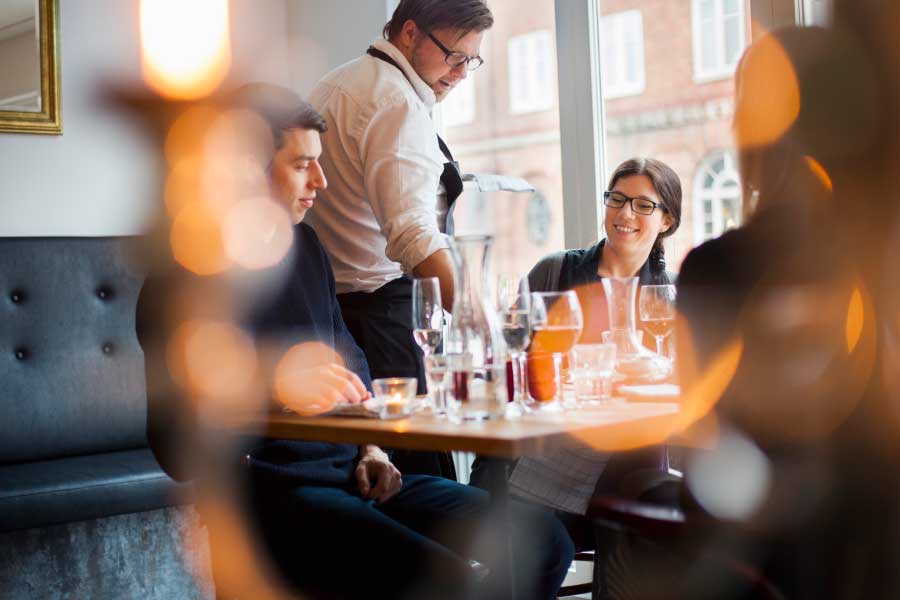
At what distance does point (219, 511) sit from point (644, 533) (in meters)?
0.83

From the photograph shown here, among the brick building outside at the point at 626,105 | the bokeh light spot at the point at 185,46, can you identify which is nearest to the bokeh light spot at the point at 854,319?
the brick building outside at the point at 626,105

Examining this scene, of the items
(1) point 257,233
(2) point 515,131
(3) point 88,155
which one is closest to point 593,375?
(1) point 257,233

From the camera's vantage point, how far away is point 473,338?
65.1 inches

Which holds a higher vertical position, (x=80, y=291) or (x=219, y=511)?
(x=80, y=291)

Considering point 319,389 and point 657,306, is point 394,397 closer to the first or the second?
point 319,389

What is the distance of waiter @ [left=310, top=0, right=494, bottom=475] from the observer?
2266mm

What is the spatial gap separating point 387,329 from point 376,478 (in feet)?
A: 1.80

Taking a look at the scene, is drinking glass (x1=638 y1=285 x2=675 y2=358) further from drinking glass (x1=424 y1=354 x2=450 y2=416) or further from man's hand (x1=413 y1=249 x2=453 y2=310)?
drinking glass (x1=424 y1=354 x2=450 y2=416)

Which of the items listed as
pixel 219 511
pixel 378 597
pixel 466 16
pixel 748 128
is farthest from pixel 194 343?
pixel 466 16

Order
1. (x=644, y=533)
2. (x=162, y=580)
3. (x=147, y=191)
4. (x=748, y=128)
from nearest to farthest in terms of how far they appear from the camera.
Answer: (x=644, y=533) < (x=748, y=128) < (x=162, y=580) < (x=147, y=191)

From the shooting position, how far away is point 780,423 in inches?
49.4

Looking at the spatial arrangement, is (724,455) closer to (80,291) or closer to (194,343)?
(194,343)

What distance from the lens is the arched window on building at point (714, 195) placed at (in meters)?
2.93

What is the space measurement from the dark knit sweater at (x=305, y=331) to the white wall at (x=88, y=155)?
188cm
